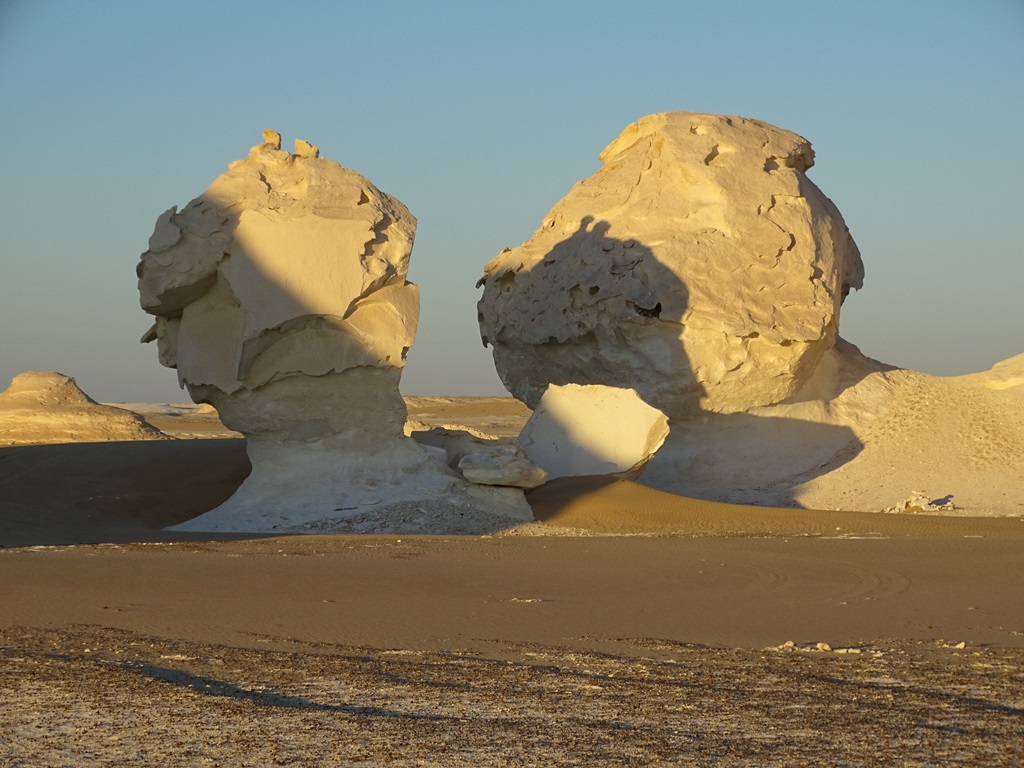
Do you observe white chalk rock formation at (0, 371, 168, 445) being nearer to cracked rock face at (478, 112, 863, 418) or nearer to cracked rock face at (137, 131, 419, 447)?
cracked rock face at (478, 112, 863, 418)

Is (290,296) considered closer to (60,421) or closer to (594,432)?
(594,432)

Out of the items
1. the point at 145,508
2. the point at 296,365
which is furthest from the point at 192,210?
the point at 145,508

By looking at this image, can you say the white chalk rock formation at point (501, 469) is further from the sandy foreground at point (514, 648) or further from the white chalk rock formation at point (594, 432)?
the white chalk rock formation at point (594, 432)

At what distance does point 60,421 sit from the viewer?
2650 centimetres

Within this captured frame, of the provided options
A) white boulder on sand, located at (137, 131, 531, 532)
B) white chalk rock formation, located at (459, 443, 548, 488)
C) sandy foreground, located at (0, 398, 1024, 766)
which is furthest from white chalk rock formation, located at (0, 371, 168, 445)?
white chalk rock formation, located at (459, 443, 548, 488)

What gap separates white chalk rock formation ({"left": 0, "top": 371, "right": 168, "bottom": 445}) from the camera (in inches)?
1027

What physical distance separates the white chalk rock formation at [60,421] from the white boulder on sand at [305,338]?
11.2m

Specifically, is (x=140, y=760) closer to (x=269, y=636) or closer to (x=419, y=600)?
(x=269, y=636)

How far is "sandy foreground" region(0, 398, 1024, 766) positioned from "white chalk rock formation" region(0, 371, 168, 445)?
12.2 metres

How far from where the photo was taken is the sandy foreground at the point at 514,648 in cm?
473

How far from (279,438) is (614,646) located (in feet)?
29.5

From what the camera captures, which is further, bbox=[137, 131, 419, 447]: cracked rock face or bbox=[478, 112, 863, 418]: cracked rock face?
bbox=[478, 112, 863, 418]: cracked rock face

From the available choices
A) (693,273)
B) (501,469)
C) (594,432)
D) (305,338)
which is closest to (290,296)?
(305,338)

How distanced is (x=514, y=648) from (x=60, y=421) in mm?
21403
